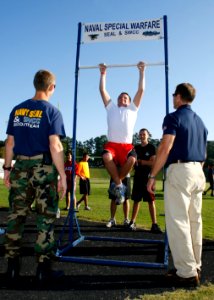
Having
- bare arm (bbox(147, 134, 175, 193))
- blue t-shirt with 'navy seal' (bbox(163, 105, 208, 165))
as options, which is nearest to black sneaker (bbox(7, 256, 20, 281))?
bare arm (bbox(147, 134, 175, 193))

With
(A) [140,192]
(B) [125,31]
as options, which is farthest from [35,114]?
(A) [140,192]

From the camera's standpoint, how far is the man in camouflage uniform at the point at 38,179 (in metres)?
4.38

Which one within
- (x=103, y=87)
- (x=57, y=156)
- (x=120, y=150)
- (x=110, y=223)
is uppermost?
(x=103, y=87)

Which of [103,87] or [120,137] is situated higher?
[103,87]

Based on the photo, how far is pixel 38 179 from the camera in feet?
14.3

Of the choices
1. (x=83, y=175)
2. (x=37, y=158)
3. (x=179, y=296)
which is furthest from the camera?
(x=83, y=175)

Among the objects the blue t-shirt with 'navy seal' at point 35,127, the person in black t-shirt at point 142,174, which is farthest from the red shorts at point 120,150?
the blue t-shirt with 'navy seal' at point 35,127

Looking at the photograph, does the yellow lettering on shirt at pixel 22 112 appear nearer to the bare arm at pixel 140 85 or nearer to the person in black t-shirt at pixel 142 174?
the bare arm at pixel 140 85

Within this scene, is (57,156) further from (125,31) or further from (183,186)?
(125,31)

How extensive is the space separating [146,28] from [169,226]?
3194 millimetres

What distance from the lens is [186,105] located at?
4777 millimetres

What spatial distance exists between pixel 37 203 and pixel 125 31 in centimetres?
318

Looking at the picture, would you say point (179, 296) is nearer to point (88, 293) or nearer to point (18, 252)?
point (88, 293)

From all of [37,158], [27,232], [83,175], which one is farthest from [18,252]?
[83,175]
